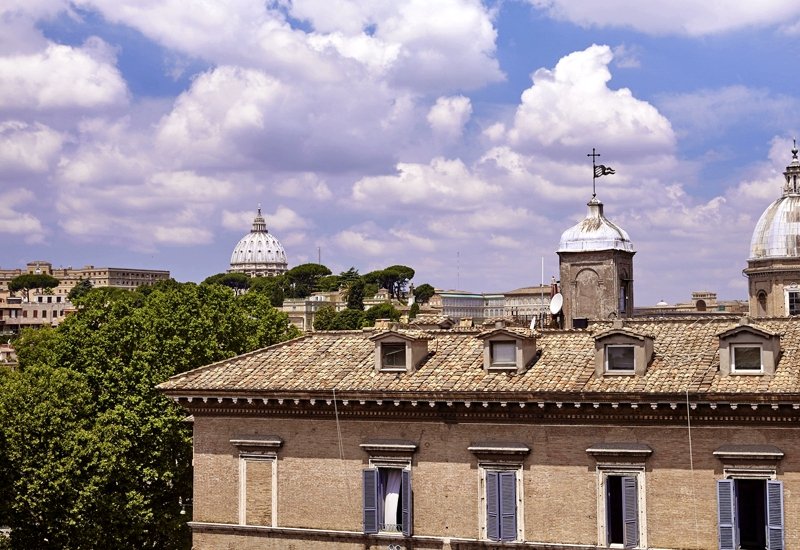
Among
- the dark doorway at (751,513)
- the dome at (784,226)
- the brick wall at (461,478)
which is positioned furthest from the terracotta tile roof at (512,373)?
the dome at (784,226)

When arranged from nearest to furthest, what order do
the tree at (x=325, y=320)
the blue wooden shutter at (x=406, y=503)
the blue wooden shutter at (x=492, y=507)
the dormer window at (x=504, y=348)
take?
1. the blue wooden shutter at (x=492, y=507)
2. the blue wooden shutter at (x=406, y=503)
3. the dormer window at (x=504, y=348)
4. the tree at (x=325, y=320)

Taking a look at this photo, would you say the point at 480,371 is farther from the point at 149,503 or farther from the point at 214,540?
the point at 149,503

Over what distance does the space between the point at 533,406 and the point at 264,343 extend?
1044 inches

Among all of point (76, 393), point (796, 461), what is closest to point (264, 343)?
point (76, 393)

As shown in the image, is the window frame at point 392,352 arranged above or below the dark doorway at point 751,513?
above

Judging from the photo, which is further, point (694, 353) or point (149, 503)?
point (149, 503)

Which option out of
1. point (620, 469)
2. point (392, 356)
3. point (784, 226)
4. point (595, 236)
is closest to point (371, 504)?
point (392, 356)

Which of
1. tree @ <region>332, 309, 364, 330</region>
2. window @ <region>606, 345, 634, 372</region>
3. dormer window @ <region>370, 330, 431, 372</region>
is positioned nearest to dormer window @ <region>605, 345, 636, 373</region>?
window @ <region>606, 345, 634, 372</region>

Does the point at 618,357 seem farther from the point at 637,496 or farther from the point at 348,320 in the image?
the point at 348,320

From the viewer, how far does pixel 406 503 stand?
97.0 ft

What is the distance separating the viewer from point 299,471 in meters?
30.7

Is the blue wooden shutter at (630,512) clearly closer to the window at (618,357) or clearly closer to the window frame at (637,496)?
the window frame at (637,496)

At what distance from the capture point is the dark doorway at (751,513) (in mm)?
26859

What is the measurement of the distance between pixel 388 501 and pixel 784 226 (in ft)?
175
